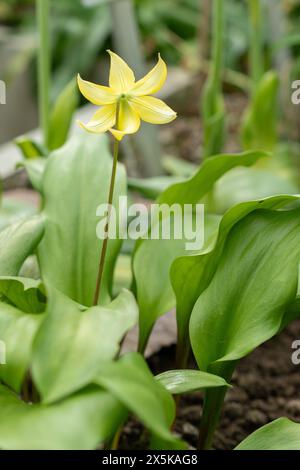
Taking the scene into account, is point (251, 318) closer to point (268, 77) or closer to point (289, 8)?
point (268, 77)

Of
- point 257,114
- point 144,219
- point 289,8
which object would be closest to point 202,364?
point 144,219

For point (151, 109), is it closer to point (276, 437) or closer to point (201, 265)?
point (201, 265)

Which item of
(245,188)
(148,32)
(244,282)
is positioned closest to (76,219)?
(244,282)

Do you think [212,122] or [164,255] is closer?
[164,255]

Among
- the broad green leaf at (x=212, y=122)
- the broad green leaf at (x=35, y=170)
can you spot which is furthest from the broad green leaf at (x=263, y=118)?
the broad green leaf at (x=35, y=170)

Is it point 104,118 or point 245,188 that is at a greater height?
point 104,118

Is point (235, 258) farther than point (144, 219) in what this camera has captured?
No

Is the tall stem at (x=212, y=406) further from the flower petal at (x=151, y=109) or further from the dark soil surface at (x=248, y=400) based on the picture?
the flower petal at (x=151, y=109)
